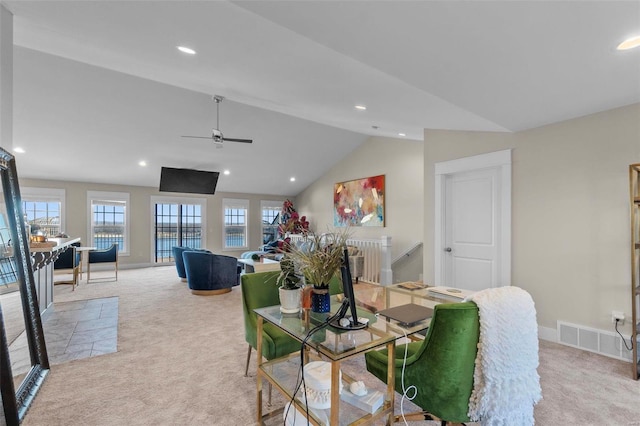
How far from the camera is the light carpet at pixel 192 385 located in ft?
6.32

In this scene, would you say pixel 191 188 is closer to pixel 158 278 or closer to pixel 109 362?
pixel 158 278

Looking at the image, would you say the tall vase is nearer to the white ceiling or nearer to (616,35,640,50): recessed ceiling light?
the white ceiling

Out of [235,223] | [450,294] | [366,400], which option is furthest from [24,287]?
[235,223]

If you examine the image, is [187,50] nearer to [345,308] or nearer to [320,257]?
[320,257]

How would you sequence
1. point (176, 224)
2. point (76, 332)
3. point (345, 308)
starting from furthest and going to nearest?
point (176, 224) < point (76, 332) < point (345, 308)

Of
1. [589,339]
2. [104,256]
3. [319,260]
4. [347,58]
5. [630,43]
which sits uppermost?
[347,58]

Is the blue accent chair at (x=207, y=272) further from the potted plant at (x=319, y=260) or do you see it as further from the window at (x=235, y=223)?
the window at (x=235, y=223)

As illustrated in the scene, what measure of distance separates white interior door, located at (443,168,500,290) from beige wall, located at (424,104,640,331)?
256 millimetres

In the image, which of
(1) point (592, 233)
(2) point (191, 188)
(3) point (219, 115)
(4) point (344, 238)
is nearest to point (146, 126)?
(3) point (219, 115)

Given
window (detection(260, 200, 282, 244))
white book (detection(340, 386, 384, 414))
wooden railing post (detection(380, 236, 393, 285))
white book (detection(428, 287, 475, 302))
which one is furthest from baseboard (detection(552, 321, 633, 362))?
window (detection(260, 200, 282, 244))

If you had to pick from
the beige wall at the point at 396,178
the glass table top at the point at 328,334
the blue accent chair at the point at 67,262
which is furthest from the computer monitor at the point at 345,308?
the blue accent chair at the point at 67,262

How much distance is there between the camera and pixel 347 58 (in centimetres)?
209

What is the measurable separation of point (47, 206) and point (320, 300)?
830 cm

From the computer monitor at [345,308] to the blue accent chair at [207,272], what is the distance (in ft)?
12.6
